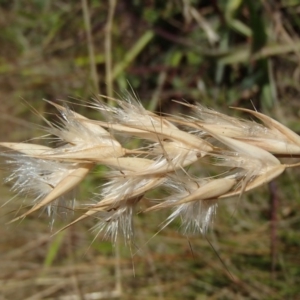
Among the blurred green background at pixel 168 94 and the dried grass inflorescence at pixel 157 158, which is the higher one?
the dried grass inflorescence at pixel 157 158

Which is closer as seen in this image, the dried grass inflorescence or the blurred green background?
the dried grass inflorescence

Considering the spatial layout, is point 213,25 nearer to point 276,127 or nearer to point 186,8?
point 186,8

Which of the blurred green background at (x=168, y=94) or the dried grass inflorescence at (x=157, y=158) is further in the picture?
the blurred green background at (x=168, y=94)

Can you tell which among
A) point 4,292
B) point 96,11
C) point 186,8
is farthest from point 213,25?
point 4,292

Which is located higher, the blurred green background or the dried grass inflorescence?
the dried grass inflorescence
